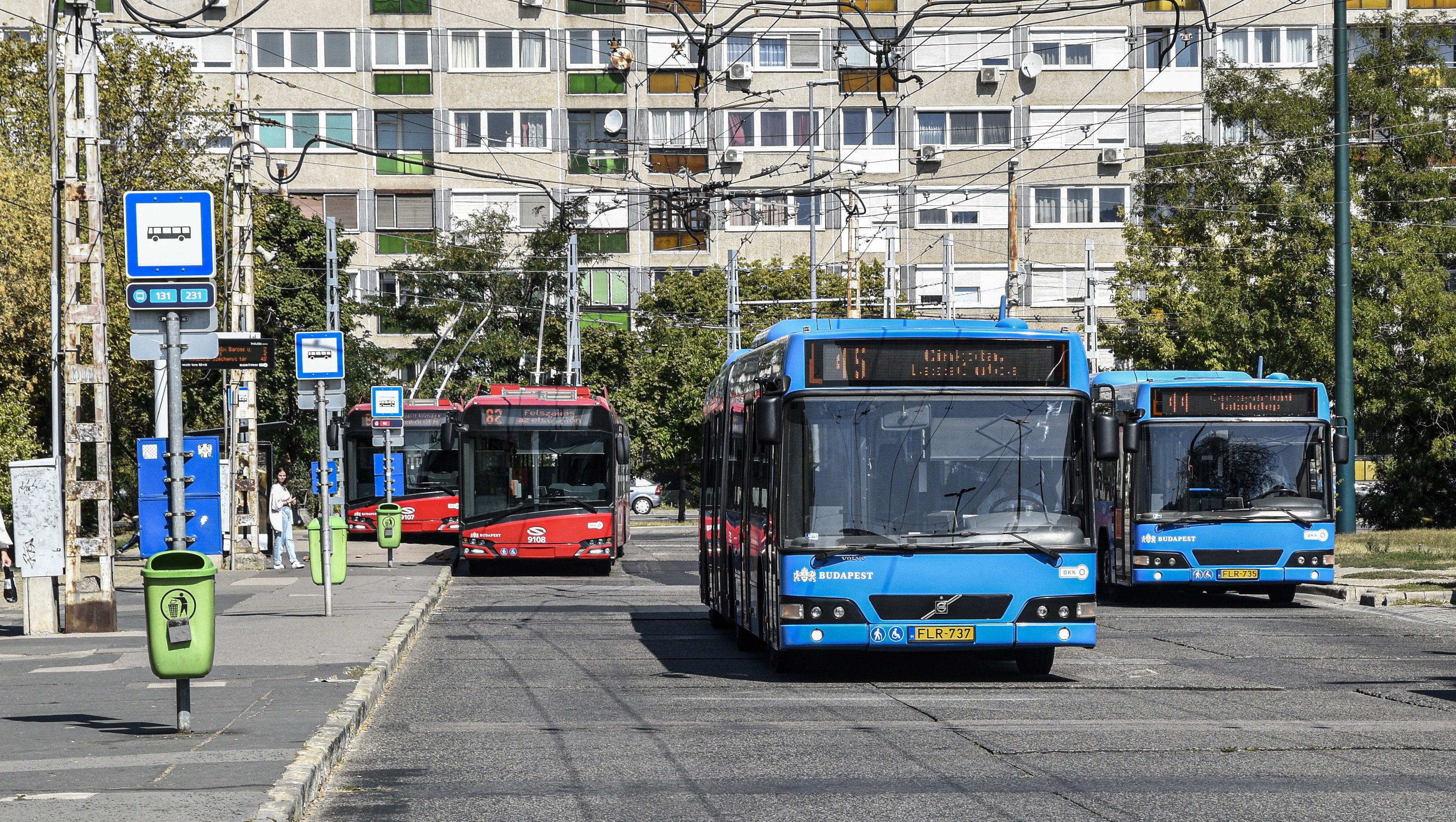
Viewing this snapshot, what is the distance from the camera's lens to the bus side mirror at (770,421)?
45.0 ft

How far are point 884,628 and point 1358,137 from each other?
147 ft

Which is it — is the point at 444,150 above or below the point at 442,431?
above

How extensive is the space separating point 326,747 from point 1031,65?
63.5 metres

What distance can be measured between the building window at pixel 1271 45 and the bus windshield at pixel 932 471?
61.3m

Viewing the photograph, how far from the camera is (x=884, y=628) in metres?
14.0

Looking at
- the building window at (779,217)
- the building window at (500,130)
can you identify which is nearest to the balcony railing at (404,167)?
the building window at (500,130)

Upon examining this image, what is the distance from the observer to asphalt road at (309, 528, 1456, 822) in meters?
8.84

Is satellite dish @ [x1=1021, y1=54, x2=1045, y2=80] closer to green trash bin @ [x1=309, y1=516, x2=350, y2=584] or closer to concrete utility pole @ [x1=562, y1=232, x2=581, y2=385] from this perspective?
concrete utility pole @ [x1=562, y1=232, x2=581, y2=385]

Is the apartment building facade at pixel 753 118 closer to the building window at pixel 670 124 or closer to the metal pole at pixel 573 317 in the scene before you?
the building window at pixel 670 124

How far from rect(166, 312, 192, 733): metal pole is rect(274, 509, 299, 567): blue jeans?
20.2 m

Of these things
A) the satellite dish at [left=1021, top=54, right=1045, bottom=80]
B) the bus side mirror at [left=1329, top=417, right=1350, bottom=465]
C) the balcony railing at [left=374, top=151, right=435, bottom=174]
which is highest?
the satellite dish at [left=1021, top=54, right=1045, bottom=80]

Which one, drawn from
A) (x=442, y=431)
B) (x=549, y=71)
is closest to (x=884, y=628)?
(x=442, y=431)

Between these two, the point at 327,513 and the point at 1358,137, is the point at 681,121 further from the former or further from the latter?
the point at 327,513

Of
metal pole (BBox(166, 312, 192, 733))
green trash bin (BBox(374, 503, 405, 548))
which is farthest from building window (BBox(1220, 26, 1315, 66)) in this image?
metal pole (BBox(166, 312, 192, 733))
